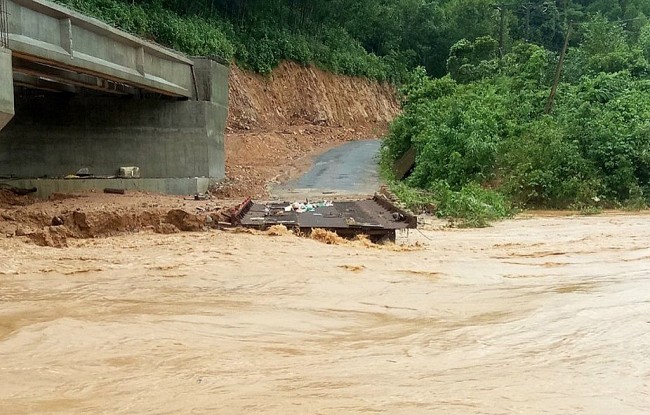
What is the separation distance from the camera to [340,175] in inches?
1017

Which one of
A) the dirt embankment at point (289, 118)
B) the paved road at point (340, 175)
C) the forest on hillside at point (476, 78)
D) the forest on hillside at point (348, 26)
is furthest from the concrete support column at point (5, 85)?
the forest on hillside at point (348, 26)

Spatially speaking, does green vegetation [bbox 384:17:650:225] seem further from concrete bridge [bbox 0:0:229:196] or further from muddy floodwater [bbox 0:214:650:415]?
muddy floodwater [bbox 0:214:650:415]

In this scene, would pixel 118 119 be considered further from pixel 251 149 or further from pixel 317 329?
pixel 317 329

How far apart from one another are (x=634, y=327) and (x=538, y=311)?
1.04 m

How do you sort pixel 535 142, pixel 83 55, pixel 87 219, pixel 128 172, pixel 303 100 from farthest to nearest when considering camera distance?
1. pixel 303 100
2. pixel 535 142
3. pixel 128 172
4. pixel 83 55
5. pixel 87 219

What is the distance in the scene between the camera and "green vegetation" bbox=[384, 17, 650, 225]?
19.4 m

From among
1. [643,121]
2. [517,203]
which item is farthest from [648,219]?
[643,121]

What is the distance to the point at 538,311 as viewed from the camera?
7383 mm

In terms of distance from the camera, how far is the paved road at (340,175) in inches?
879

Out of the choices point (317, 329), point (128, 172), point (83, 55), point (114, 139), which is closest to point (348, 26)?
point (114, 139)

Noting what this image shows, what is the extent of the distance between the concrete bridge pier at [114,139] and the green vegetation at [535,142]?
20.7 feet

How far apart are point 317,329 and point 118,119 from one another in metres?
13.5

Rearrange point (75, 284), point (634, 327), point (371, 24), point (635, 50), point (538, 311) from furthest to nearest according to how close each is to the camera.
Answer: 1. point (371, 24)
2. point (635, 50)
3. point (75, 284)
4. point (538, 311)
5. point (634, 327)

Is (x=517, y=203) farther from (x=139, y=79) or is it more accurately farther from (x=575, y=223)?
(x=139, y=79)
